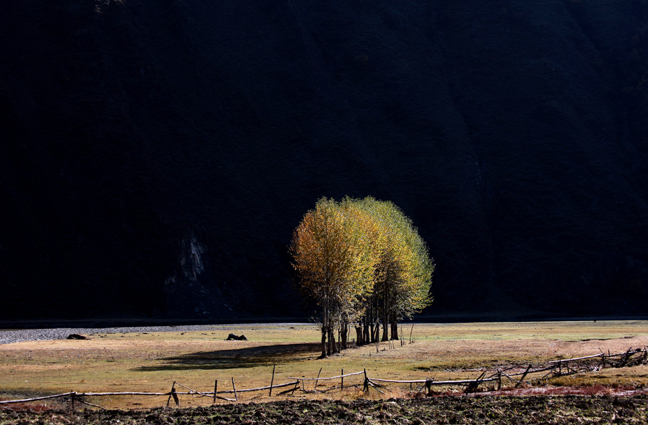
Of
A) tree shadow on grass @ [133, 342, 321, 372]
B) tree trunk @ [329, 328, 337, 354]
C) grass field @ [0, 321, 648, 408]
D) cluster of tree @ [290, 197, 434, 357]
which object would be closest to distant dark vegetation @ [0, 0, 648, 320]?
grass field @ [0, 321, 648, 408]

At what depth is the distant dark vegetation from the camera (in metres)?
110

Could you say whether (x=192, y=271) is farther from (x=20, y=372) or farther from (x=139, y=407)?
(x=139, y=407)

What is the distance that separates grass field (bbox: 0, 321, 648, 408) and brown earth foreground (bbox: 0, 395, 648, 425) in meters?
3.15

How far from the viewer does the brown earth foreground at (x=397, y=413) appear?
2262 centimetres

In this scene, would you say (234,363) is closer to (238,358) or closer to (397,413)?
(238,358)

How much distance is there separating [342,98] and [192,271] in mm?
76937

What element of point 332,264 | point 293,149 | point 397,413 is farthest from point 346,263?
point 293,149

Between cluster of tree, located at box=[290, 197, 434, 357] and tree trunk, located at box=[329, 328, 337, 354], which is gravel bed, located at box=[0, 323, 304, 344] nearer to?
cluster of tree, located at box=[290, 197, 434, 357]

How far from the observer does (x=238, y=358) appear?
50.0 m

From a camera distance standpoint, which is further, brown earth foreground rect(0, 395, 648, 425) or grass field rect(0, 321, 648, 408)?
grass field rect(0, 321, 648, 408)

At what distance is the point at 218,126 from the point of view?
146375 millimetres

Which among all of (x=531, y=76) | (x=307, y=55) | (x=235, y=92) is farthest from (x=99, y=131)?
(x=531, y=76)

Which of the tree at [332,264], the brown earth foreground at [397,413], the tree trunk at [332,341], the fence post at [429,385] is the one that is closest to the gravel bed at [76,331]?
the tree trunk at [332,341]

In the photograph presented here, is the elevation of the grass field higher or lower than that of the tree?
lower
